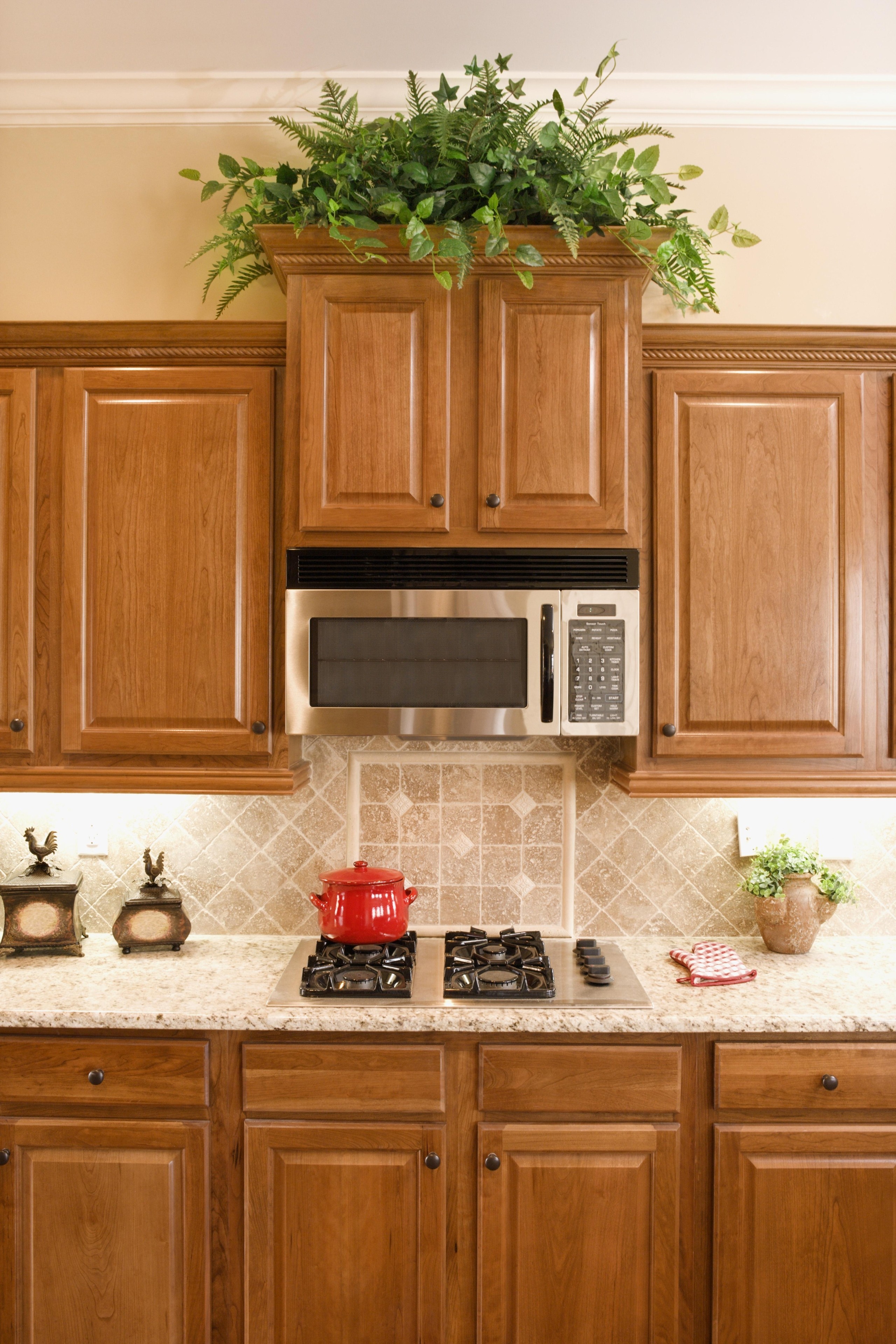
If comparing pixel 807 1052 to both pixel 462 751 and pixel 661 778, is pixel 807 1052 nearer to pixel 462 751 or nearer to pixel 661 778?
pixel 661 778

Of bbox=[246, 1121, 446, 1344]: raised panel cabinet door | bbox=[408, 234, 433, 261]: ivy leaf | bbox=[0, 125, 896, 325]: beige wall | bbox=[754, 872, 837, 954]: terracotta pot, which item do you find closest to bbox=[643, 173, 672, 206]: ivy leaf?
bbox=[0, 125, 896, 325]: beige wall

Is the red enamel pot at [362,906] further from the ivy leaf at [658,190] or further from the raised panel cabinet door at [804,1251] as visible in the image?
the ivy leaf at [658,190]

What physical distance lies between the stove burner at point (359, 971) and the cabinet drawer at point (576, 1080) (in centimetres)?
25

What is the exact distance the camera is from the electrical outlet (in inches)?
93.1

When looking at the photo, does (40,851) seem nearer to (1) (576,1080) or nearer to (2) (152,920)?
(2) (152,920)

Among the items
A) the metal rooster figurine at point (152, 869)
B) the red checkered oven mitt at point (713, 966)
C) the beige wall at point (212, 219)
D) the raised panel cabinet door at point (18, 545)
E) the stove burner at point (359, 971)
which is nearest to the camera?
the stove burner at point (359, 971)

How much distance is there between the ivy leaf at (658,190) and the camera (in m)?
1.92

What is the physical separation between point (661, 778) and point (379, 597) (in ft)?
2.56

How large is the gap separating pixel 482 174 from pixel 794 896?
1.80 metres

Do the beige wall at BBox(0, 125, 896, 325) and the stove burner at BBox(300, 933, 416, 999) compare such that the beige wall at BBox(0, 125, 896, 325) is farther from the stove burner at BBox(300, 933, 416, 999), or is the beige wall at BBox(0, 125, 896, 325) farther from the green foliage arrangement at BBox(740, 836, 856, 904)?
the stove burner at BBox(300, 933, 416, 999)

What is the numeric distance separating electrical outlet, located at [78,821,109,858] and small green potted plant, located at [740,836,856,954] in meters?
1.66

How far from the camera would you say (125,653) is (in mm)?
2070

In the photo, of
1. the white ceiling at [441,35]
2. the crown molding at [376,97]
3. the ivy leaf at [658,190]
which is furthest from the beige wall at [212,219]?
the ivy leaf at [658,190]

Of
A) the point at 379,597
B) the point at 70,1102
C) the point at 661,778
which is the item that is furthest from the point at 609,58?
the point at 70,1102
